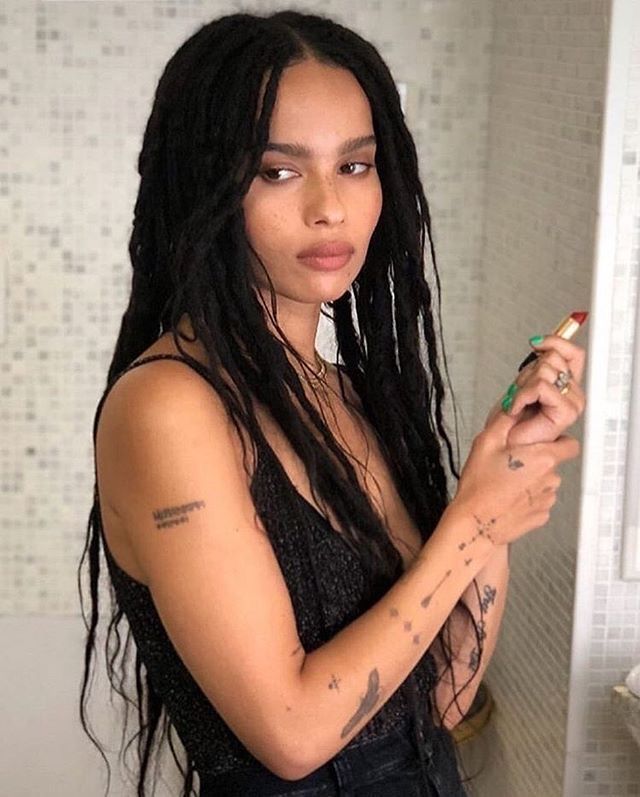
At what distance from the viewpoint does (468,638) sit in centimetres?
133

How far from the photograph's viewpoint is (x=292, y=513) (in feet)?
3.73

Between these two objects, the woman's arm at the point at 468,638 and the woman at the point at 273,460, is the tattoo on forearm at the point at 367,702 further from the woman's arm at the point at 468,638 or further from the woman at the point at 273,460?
the woman's arm at the point at 468,638

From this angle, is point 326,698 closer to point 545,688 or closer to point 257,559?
point 257,559

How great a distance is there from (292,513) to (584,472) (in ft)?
2.01

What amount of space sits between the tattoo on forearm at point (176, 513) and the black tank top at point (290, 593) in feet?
0.25

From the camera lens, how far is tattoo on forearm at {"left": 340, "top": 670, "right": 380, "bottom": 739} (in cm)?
109

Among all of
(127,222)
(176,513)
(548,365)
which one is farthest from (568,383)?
(127,222)

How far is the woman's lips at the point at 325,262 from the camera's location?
116 centimetres

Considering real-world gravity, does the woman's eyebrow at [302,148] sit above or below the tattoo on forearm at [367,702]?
above

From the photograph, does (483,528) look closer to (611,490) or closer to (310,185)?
(310,185)

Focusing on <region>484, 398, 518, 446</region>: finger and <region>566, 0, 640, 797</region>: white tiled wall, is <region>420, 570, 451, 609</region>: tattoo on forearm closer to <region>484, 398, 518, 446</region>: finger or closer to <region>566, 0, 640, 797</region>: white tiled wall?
<region>484, 398, 518, 446</region>: finger

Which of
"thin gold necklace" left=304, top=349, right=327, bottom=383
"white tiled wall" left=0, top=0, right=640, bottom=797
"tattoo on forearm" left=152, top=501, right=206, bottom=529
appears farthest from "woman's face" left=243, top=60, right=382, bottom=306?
"white tiled wall" left=0, top=0, right=640, bottom=797

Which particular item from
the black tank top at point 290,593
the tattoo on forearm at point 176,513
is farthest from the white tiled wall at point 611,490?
the tattoo on forearm at point 176,513

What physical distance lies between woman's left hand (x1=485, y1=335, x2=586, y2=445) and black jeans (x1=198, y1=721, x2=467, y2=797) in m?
0.28
